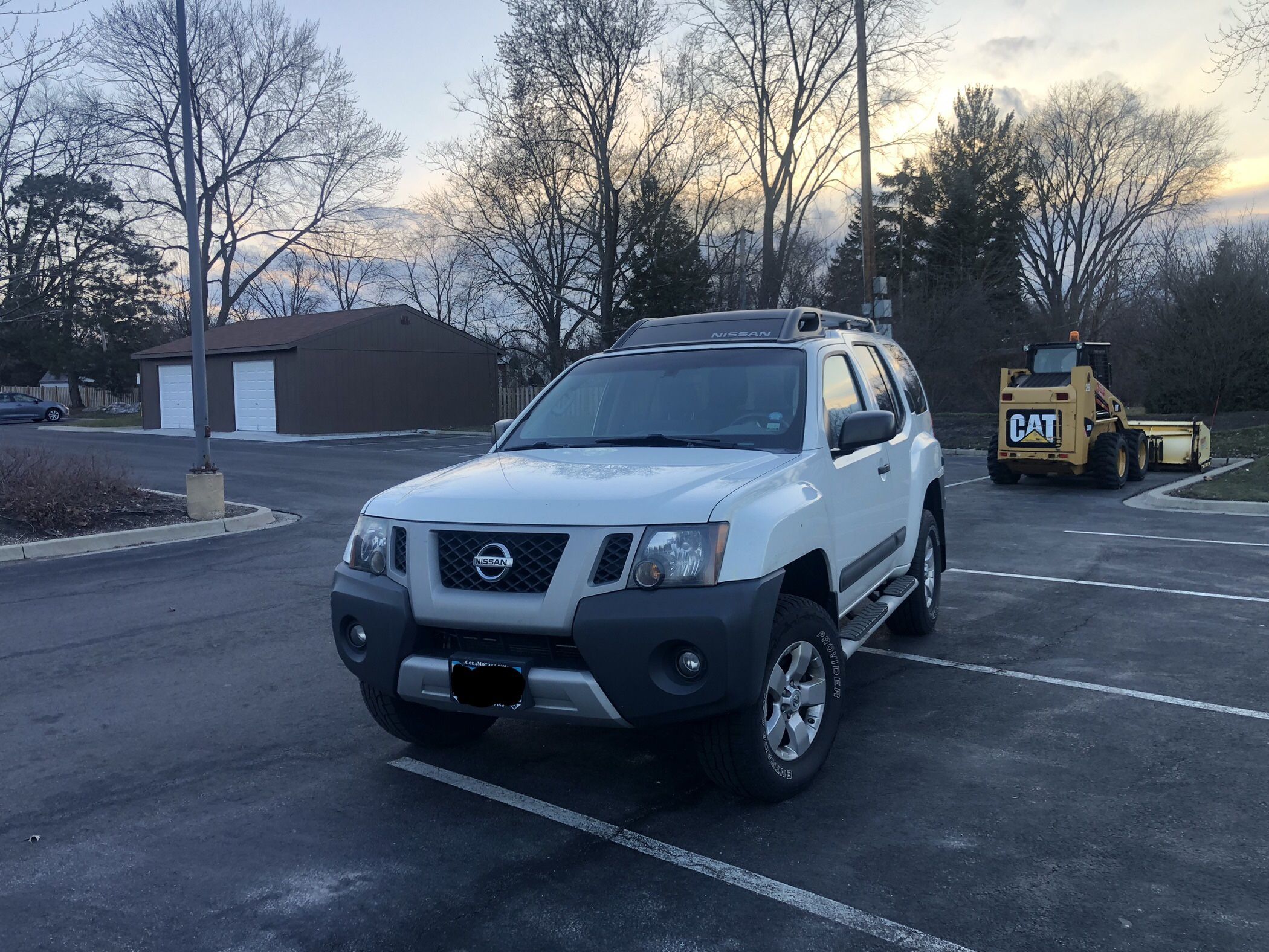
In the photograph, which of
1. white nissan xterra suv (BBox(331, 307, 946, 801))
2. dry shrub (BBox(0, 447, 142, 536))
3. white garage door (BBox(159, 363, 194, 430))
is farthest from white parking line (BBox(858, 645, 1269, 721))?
white garage door (BBox(159, 363, 194, 430))

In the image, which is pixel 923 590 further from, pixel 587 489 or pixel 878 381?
pixel 587 489

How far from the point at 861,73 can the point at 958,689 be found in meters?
19.8

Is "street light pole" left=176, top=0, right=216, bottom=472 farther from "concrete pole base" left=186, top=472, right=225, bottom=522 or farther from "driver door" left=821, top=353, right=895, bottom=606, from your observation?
"driver door" left=821, top=353, right=895, bottom=606

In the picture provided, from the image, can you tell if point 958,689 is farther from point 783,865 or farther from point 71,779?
point 71,779

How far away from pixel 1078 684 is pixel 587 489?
11.5 feet

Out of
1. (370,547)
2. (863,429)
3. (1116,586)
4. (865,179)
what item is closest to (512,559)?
(370,547)

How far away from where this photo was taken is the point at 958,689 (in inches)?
229

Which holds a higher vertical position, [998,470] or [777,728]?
[998,470]

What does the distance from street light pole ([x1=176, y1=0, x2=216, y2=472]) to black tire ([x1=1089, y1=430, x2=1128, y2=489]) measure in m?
13.2

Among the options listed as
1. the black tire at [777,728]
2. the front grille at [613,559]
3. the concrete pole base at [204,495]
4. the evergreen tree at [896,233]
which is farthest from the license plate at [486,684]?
the evergreen tree at [896,233]

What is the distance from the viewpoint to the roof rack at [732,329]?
5.52 metres

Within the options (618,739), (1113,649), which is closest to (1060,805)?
(618,739)

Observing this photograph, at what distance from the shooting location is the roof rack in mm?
5523

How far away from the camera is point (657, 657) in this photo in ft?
12.2
